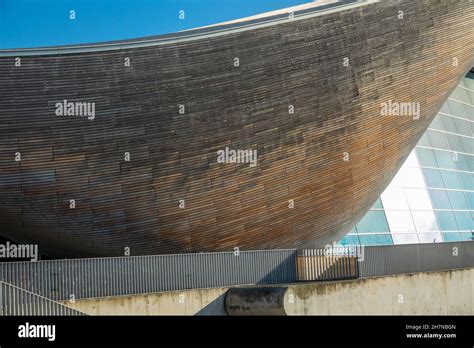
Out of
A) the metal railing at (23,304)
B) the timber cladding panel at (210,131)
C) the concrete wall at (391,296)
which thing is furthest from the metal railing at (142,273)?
the metal railing at (23,304)

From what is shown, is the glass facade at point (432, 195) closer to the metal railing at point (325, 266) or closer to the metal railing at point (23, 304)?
the metal railing at point (325, 266)

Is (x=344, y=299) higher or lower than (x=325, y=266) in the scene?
lower

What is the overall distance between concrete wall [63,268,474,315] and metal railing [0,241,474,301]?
1.56ft

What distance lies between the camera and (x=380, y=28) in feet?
75.7

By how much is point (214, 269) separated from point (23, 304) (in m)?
6.33

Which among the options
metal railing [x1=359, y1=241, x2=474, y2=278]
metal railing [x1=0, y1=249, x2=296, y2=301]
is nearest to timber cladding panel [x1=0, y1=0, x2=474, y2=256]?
metal railing [x1=0, y1=249, x2=296, y2=301]

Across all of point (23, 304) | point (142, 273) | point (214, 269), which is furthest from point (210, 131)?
point (23, 304)

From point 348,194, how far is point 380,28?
5413mm

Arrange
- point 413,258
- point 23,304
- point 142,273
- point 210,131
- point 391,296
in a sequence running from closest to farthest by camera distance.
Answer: point 23,304, point 142,273, point 210,131, point 391,296, point 413,258

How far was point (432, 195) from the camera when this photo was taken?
33719 millimetres

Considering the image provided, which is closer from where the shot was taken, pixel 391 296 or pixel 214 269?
pixel 214 269

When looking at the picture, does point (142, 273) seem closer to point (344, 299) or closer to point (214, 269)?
point (214, 269)
